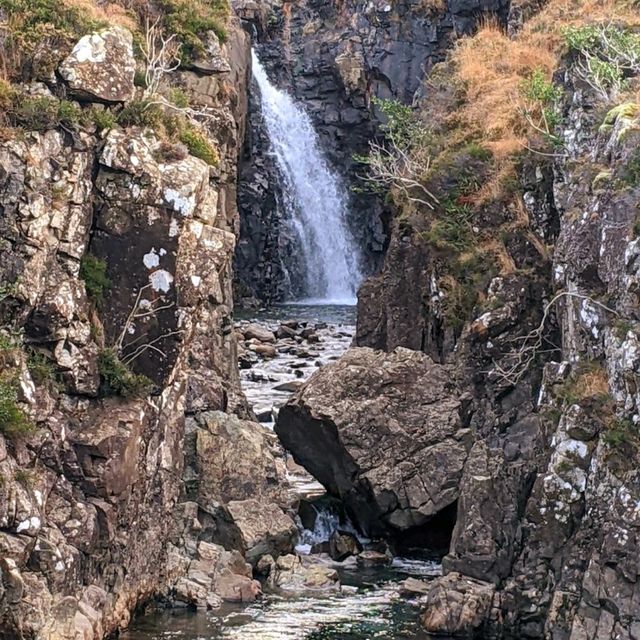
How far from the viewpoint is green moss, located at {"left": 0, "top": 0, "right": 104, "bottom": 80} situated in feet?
63.0

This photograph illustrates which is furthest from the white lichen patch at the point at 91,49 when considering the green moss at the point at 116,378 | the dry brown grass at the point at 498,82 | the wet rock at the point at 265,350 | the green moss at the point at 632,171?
the wet rock at the point at 265,350

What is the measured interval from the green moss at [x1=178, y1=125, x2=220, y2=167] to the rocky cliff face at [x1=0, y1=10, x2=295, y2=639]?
4 centimetres

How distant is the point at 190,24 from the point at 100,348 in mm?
11650

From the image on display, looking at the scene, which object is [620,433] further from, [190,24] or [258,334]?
[258,334]

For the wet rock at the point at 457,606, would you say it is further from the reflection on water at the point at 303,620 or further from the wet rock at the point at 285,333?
the wet rock at the point at 285,333

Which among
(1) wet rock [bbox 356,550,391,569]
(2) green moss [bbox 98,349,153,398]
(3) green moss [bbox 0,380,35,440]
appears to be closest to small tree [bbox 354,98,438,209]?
(1) wet rock [bbox 356,550,391,569]

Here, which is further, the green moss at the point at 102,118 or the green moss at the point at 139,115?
the green moss at the point at 139,115

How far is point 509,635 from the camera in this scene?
A: 1881cm

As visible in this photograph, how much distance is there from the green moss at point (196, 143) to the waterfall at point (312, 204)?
109 feet

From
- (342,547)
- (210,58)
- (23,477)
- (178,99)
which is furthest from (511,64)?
(23,477)

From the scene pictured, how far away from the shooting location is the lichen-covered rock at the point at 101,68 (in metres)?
19.2

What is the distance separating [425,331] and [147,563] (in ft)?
44.3

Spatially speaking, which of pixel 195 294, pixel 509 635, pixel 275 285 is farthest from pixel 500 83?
pixel 275 285

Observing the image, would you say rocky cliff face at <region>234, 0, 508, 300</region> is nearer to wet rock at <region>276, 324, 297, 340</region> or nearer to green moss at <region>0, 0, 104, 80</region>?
wet rock at <region>276, 324, 297, 340</region>
